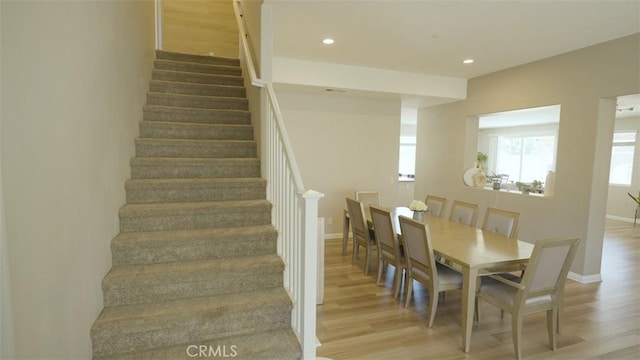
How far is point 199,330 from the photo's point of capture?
195 cm

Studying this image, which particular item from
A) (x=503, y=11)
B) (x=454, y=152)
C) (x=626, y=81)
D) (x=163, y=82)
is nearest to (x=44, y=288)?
(x=163, y=82)

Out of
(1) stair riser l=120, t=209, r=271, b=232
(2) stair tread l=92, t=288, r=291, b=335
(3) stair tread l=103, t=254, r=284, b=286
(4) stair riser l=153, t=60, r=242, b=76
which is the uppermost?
(4) stair riser l=153, t=60, r=242, b=76

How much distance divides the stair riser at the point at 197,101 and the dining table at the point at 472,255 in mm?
2666

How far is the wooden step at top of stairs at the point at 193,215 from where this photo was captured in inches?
94.6

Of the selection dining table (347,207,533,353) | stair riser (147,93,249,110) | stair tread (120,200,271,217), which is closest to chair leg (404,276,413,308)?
dining table (347,207,533,353)

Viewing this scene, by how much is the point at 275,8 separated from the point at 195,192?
75.7 inches

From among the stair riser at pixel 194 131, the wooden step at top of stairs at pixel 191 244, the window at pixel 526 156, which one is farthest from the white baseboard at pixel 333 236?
the window at pixel 526 156

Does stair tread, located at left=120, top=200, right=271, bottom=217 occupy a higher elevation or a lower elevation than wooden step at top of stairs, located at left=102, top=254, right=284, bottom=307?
higher

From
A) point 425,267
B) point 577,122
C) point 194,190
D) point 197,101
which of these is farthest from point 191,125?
point 577,122

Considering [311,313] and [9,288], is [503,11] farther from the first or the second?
[9,288]

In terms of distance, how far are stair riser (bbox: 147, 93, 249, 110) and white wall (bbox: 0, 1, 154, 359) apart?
1.34 meters

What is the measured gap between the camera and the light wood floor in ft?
8.00

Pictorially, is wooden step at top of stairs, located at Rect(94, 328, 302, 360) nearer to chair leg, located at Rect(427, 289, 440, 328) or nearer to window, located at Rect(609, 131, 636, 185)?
chair leg, located at Rect(427, 289, 440, 328)

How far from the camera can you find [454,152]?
237 inches
